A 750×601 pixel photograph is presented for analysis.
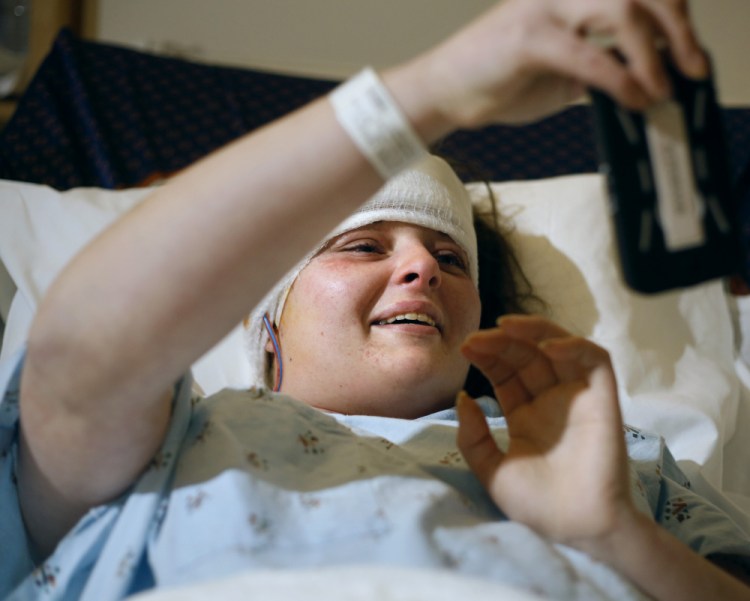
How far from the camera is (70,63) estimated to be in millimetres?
1759

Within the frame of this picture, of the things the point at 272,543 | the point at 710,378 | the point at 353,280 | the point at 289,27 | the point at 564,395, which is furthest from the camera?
the point at 289,27

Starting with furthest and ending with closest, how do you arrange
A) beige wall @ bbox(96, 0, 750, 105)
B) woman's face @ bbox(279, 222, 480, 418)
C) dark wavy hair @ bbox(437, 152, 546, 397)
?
beige wall @ bbox(96, 0, 750, 105) → dark wavy hair @ bbox(437, 152, 546, 397) → woman's face @ bbox(279, 222, 480, 418)

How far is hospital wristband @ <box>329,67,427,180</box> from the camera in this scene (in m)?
0.59

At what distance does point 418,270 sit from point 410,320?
7cm

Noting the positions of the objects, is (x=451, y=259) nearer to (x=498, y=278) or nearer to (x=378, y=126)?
(x=498, y=278)

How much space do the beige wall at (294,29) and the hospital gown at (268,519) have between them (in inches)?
67.3

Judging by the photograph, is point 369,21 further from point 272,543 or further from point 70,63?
point 272,543

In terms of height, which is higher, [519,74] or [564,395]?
[519,74]

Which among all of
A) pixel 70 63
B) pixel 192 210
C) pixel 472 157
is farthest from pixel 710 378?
pixel 70 63

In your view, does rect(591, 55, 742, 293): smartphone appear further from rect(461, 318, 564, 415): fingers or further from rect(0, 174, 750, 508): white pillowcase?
rect(0, 174, 750, 508): white pillowcase

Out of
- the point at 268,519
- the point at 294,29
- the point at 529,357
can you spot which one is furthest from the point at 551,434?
the point at 294,29

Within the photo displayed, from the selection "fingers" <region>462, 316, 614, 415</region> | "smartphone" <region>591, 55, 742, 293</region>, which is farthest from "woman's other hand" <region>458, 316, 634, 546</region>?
"smartphone" <region>591, 55, 742, 293</region>

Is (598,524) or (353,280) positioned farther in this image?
(353,280)

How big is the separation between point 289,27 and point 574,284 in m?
1.31
